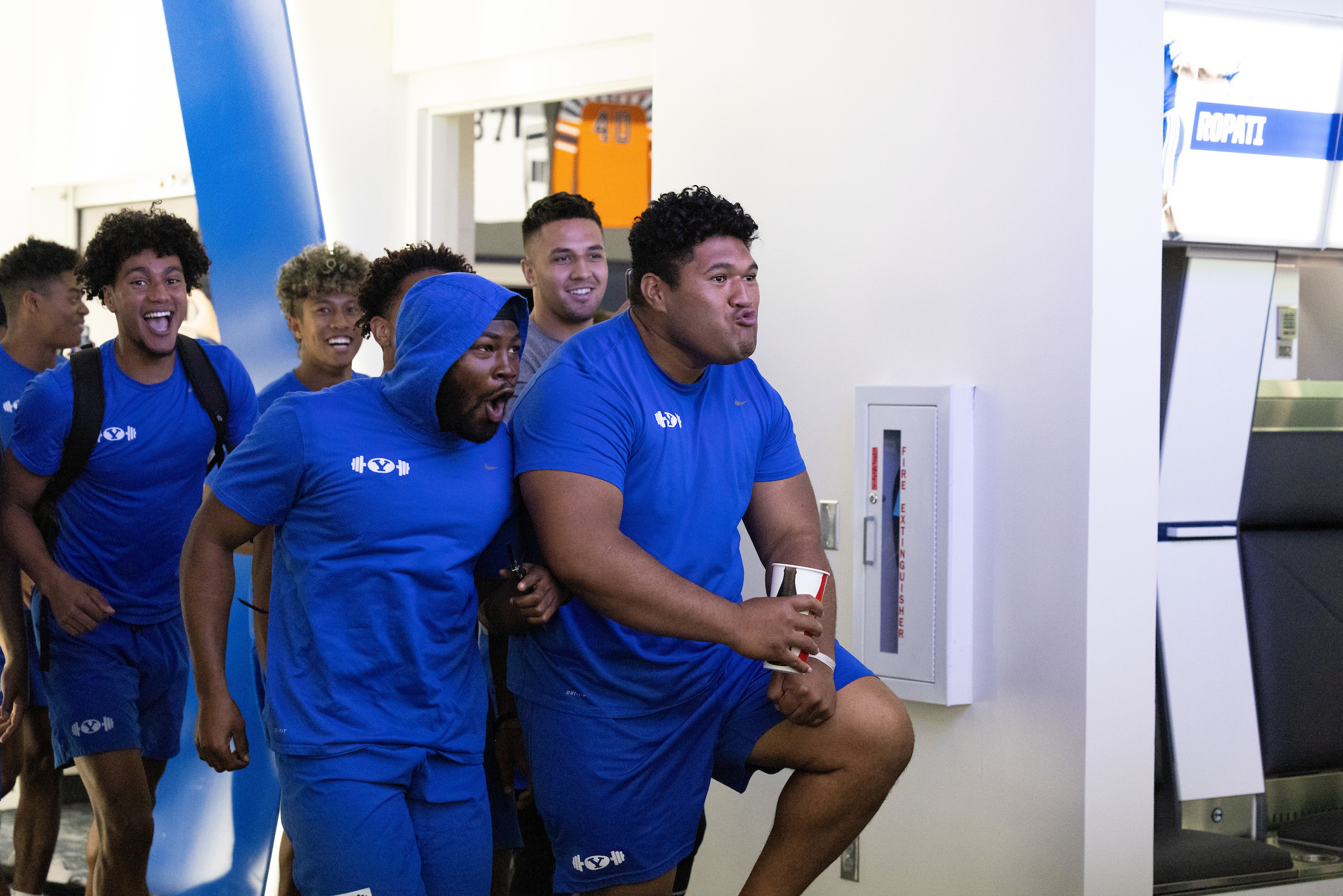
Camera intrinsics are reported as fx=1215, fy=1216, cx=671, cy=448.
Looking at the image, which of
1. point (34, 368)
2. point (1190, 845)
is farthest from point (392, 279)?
point (1190, 845)

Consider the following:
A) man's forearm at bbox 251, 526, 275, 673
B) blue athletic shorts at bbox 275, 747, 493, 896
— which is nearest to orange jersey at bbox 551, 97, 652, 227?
man's forearm at bbox 251, 526, 275, 673

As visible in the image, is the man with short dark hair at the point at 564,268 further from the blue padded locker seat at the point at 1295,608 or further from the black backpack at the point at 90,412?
the blue padded locker seat at the point at 1295,608

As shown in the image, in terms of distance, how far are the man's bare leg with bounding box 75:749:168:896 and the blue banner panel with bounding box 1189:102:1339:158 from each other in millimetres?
3333

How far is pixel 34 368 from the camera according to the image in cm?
375

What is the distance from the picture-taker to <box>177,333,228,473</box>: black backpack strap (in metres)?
3.21

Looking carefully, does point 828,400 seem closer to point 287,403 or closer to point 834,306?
point 834,306

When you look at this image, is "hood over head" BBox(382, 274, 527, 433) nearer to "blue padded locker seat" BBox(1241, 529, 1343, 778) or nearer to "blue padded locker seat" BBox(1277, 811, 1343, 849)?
"blue padded locker seat" BBox(1241, 529, 1343, 778)

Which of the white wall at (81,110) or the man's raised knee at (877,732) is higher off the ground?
the white wall at (81,110)

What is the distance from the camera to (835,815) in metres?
2.14

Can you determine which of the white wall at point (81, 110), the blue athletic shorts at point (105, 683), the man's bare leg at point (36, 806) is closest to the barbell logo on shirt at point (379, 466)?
the blue athletic shorts at point (105, 683)

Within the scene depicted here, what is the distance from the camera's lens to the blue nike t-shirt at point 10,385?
3680mm

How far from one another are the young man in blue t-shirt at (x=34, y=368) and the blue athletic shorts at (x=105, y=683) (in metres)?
0.62

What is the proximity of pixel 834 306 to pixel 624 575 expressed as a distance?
171 centimetres

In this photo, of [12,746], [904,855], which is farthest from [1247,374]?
[12,746]
